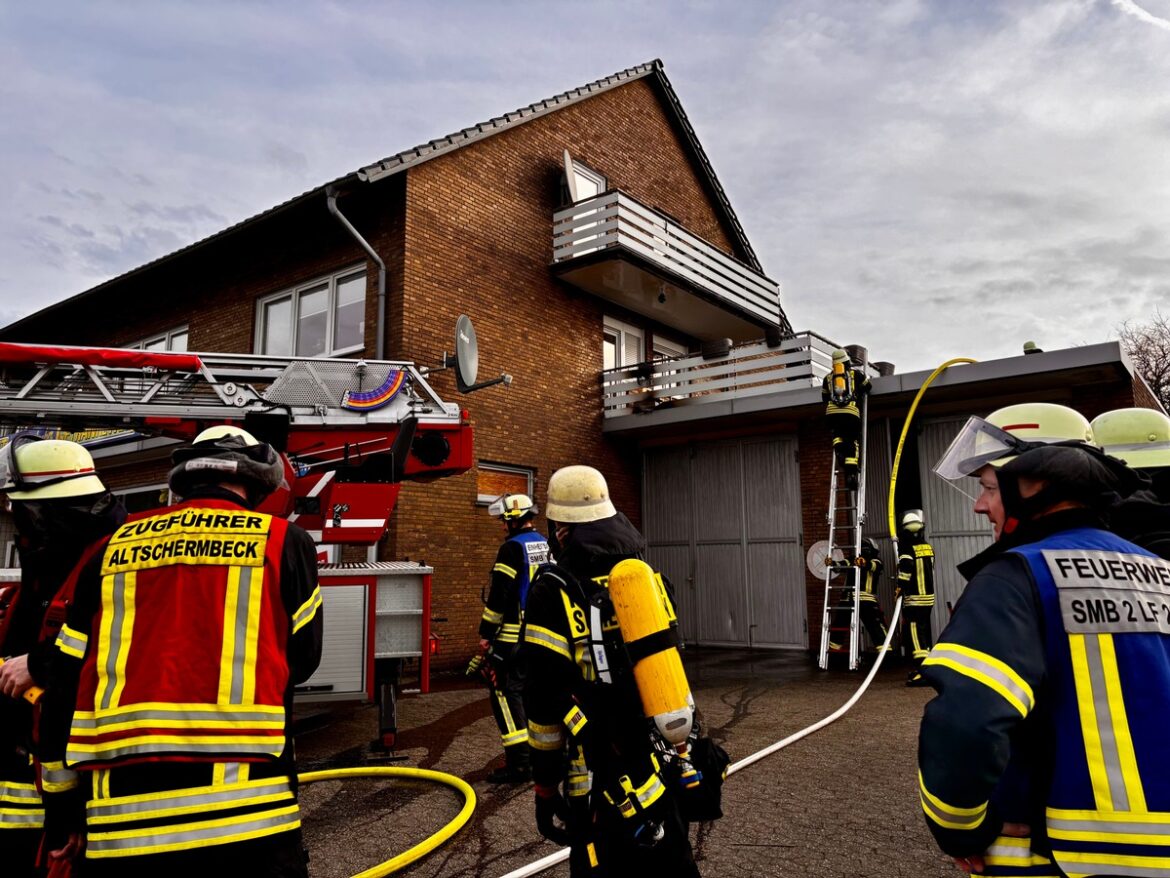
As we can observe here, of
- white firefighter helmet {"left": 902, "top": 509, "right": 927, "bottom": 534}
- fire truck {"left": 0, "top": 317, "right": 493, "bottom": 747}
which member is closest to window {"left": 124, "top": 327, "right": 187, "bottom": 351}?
fire truck {"left": 0, "top": 317, "right": 493, "bottom": 747}

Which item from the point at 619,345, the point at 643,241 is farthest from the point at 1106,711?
the point at 619,345

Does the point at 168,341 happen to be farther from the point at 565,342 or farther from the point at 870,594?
the point at 870,594

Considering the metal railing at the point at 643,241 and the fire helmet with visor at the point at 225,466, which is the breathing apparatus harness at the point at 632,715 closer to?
the fire helmet with visor at the point at 225,466

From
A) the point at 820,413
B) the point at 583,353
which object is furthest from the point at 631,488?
the point at 820,413

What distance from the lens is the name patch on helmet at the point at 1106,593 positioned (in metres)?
1.54

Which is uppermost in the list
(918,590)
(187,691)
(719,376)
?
(719,376)

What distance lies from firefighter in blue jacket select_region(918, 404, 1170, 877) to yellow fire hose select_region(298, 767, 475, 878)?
8.68 ft

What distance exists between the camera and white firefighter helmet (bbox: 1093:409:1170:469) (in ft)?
9.35

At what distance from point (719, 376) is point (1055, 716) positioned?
11.9 meters

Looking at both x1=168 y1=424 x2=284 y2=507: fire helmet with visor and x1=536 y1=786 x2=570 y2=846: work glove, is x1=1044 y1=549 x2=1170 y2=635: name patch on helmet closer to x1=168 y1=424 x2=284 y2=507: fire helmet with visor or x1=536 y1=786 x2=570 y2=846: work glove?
x1=536 y1=786 x2=570 y2=846: work glove

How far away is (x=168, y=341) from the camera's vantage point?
A: 46.9 feet

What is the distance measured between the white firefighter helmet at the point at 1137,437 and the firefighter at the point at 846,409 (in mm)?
8205

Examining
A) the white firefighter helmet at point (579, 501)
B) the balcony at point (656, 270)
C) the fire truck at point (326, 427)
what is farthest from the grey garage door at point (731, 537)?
the white firefighter helmet at point (579, 501)

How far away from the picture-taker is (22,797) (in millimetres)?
2570
